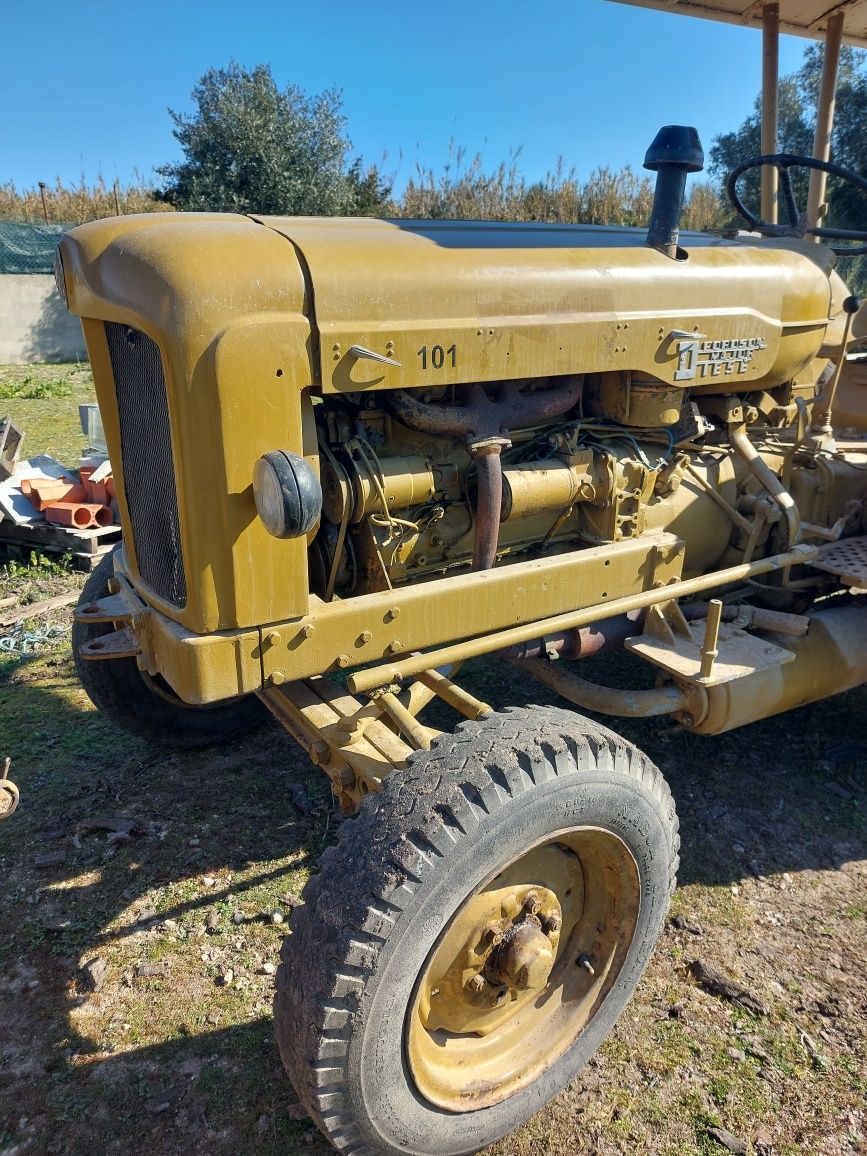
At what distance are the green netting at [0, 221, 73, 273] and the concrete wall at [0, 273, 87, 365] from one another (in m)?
0.20

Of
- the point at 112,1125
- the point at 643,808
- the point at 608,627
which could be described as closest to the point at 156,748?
the point at 112,1125

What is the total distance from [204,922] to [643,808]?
1.56 m

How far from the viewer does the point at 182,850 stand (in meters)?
3.17

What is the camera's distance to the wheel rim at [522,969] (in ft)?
6.88

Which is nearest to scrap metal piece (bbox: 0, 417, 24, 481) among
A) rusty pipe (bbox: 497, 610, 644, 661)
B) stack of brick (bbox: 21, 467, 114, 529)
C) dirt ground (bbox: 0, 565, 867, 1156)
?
stack of brick (bbox: 21, 467, 114, 529)

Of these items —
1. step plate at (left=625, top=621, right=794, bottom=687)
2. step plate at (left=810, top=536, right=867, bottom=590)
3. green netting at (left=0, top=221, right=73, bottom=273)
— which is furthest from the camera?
green netting at (left=0, top=221, right=73, bottom=273)

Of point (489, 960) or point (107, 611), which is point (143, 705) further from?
point (489, 960)

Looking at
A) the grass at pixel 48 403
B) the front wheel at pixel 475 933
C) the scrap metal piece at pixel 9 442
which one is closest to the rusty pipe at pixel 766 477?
the front wheel at pixel 475 933

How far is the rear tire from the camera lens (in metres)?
3.35

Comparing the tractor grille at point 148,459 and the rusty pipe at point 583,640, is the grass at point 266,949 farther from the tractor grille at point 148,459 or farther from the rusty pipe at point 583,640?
the tractor grille at point 148,459

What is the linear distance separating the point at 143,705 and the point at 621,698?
193 cm

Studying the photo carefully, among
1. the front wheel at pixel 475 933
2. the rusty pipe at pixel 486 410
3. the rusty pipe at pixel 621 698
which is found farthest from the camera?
the rusty pipe at pixel 621 698

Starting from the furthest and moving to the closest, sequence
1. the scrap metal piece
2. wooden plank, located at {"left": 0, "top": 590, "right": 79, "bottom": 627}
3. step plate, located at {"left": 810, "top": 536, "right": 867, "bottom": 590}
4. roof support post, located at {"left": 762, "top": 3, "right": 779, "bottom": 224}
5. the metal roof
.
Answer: the scrap metal piece, wooden plank, located at {"left": 0, "top": 590, "right": 79, "bottom": 627}, roof support post, located at {"left": 762, "top": 3, "right": 779, "bottom": 224}, the metal roof, step plate, located at {"left": 810, "top": 536, "right": 867, "bottom": 590}

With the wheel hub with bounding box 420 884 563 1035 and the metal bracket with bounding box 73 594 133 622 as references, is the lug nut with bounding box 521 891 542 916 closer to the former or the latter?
the wheel hub with bounding box 420 884 563 1035
